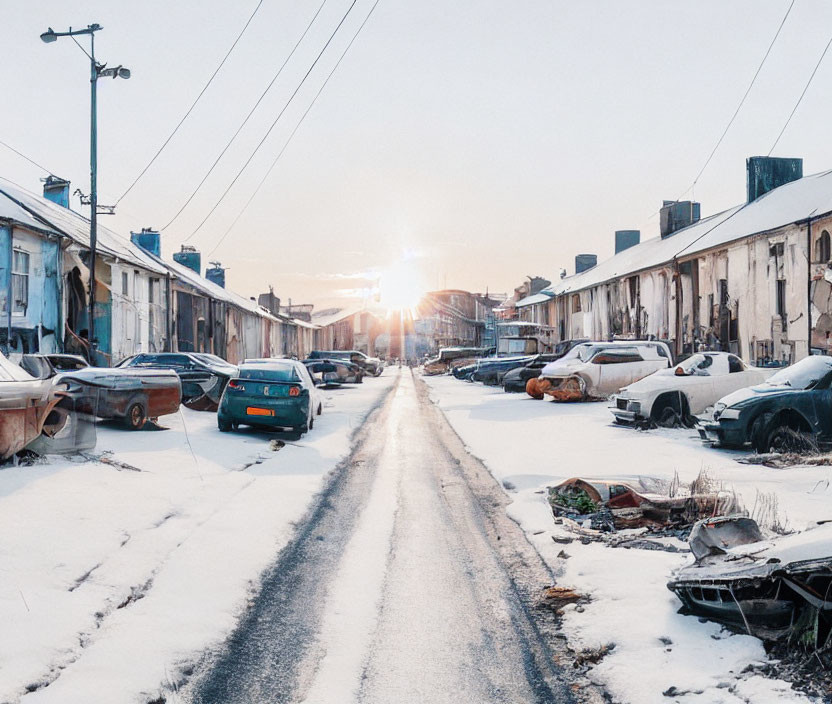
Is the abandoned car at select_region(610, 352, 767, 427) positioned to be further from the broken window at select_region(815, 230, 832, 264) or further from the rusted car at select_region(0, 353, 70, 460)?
the rusted car at select_region(0, 353, 70, 460)

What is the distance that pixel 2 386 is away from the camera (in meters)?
7.25

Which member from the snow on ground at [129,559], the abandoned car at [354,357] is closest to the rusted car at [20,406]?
the snow on ground at [129,559]

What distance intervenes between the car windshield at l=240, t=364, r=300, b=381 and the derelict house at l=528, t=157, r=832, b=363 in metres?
13.8

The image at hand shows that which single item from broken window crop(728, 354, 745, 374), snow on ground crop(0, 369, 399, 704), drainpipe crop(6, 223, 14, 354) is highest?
drainpipe crop(6, 223, 14, 354)

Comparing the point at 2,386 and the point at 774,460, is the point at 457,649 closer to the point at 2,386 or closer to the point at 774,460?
the point at 2,386

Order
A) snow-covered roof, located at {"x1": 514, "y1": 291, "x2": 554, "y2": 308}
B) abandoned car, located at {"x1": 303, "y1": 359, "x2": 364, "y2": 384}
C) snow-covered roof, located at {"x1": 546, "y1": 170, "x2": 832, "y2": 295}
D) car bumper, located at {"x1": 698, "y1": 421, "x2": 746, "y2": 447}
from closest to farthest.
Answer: car bumper, located at {"x1": 698, "y1": 421, "x2": 746, "y2": 447}, snow-covered roof, located at {"x1": 546, "y1": 170, "x2": 832, "y2": 295}, abandoned car, located at {"x1": 303, "y1": 359, "x2": 364, "y2": 384}, snow-covered roof, located at {"x1": 514, "y1": 291, "x2": 554, "y2": 308}

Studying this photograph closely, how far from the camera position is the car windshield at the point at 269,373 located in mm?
13133

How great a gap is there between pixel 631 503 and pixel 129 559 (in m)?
4.72

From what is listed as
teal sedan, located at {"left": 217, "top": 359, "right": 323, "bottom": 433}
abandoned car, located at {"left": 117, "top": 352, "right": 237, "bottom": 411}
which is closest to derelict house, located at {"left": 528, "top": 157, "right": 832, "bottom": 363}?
teal sedan, located at {"left": 217, "top": 359, "right": 323, "bottom": 433}

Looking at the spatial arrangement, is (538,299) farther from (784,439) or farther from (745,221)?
(784,439)

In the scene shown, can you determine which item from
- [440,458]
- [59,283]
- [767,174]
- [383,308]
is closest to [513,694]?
[440,458]

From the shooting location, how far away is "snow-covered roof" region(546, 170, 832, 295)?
20.4m

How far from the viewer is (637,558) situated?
18.3 feet

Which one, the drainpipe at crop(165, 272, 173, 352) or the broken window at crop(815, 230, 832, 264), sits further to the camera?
the drainpipe at crop(165, 272, 173, 352)
